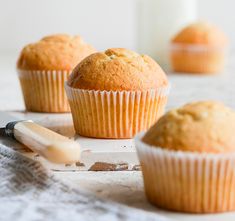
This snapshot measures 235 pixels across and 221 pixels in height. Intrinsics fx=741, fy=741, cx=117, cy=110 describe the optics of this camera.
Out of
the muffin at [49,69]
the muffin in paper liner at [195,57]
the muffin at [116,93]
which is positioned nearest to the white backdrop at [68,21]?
the muffin in paper liner at [195,57]

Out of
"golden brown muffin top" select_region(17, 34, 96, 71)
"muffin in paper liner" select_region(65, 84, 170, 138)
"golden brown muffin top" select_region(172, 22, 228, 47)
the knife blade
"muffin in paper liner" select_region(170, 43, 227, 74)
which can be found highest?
"golden brown muffin top" select_region(17, 34, 96, 71)

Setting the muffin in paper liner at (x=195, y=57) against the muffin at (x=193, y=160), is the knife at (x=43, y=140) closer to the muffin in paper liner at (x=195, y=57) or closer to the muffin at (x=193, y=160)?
the muffin at (x=193, y=160)

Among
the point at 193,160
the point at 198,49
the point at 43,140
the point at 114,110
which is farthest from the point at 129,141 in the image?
the point at 198,49

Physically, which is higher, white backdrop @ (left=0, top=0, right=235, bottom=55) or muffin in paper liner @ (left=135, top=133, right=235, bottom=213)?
muffin in paper liner @ (left=135, top=133, right=235, bottom=213)

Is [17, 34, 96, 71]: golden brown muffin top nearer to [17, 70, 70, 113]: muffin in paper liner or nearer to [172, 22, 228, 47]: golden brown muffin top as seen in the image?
[17, 70, 70, 113]: muffin in paper liner

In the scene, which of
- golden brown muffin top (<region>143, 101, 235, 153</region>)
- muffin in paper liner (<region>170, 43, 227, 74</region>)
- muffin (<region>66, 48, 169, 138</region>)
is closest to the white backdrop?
muffin in paper liner (<region>170, 43, 227, 74</region>)

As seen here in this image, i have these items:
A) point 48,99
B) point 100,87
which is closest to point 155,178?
point 100,87
